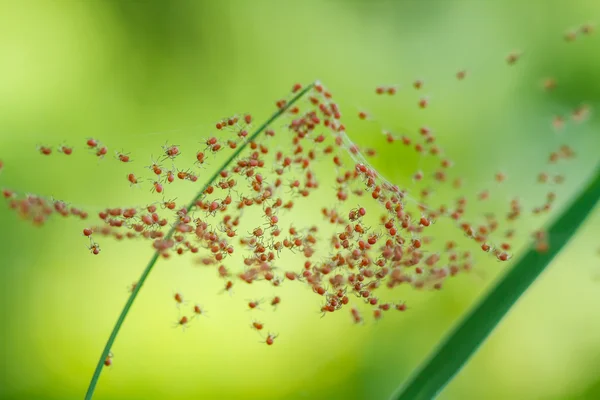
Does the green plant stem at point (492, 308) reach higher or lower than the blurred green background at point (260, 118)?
lower

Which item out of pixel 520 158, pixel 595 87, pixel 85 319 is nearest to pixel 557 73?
pixel 595 87

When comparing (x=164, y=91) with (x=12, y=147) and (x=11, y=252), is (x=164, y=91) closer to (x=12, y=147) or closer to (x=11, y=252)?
(x=12, y=147)

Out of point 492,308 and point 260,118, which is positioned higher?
point 260,118

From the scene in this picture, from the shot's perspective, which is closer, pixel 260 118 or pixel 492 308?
pixel 492 308

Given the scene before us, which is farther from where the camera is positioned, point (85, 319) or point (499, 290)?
point (85, 319)

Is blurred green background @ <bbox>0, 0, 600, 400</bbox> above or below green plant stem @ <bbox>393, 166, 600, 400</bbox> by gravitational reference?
above
